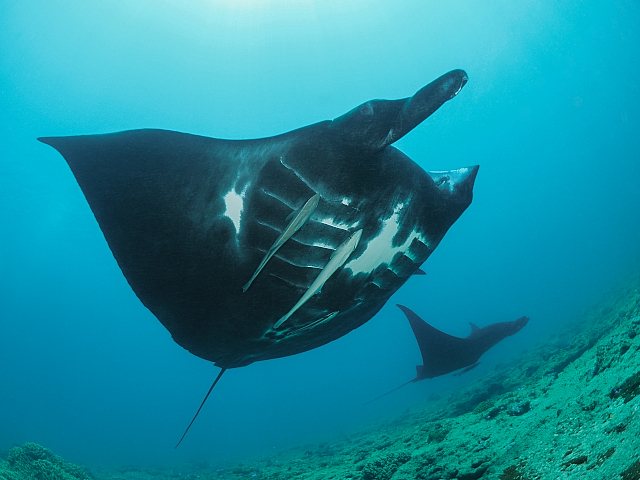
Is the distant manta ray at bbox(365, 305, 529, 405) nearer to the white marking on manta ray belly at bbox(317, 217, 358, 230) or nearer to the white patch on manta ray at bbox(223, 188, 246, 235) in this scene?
the white marking on manta ray belly at bbox(317, 217, 358, 230)

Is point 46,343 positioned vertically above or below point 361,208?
above

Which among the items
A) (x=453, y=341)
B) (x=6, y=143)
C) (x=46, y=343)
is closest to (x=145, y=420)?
(x=46, y=343)

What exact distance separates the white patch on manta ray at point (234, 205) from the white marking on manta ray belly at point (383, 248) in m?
0.73

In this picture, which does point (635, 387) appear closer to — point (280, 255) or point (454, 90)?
point (454, 90)

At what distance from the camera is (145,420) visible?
63281 millimetres

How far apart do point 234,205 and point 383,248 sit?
3.26 feet

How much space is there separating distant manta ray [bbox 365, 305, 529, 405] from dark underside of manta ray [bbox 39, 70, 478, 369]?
14.3 ft

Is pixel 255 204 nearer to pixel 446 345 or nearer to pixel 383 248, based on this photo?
pixel 383 248

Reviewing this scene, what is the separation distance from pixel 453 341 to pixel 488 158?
1955 inches

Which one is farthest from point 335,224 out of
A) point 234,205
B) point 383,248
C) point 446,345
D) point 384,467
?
point 446,345

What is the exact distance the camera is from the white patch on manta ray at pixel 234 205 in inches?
68.1

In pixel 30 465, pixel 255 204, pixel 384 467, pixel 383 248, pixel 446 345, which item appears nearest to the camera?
pixel 255 204

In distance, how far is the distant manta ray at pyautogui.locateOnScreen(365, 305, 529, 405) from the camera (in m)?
6.29

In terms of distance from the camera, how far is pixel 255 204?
173 cm
